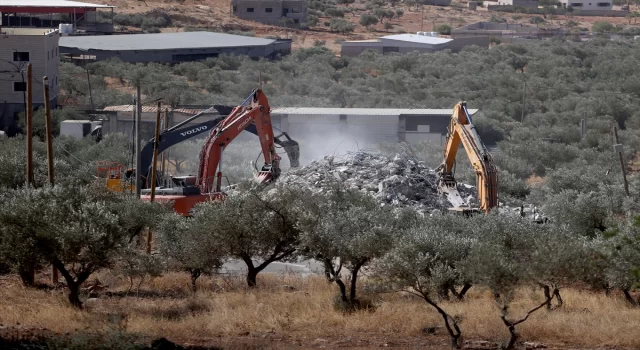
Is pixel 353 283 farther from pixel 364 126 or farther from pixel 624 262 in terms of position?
pixel 364 126

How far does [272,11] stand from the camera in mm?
97625

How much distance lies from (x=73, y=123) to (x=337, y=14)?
214 ft

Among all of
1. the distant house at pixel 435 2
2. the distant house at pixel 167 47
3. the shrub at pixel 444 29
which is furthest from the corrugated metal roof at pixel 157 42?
the distant house at pixel 435 2

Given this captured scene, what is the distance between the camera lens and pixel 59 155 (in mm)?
38938

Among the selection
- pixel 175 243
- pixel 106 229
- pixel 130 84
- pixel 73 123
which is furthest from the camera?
pixel 130 84

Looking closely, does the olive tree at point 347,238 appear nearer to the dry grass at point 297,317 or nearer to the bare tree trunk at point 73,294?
the dry grass at point 297,317

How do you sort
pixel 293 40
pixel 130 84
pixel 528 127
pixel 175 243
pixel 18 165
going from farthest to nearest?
pixel 293 40 < pixel 130 84 < pixel 528 127 < pixel 18 165 < pixel 175 243

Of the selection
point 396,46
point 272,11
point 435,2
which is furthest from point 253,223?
point 435,2

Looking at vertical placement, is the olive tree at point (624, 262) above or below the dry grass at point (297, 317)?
above

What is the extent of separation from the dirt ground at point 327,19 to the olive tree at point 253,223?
2497 inches

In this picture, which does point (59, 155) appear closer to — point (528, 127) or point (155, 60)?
point (528, 127)

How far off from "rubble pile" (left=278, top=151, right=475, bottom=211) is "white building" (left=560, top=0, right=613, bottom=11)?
95563 millimetres

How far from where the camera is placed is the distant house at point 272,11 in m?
96.7

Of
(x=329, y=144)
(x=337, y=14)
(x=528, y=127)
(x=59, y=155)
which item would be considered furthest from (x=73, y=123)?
(x=337, y=14)
